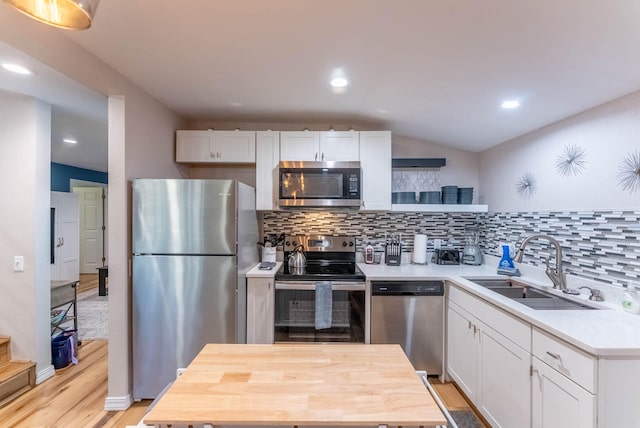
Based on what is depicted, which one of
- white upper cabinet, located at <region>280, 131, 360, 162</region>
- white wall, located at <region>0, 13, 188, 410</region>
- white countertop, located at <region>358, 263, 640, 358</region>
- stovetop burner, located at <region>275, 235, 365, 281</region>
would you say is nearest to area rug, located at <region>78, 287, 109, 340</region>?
white wall, located at <region>0, 13, 188, 410</region>

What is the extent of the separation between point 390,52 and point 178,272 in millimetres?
2104

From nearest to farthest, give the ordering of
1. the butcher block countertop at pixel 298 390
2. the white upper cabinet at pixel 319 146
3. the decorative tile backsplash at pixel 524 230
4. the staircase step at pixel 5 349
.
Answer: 1. the butcher block countertop at pixel 298 390
2. the decorative tile backsplash at pixel 524 230
3. the staircase step at pixel 5 349
4. the white upper cabinet at pixel 319 146

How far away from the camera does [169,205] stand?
2.30 meters

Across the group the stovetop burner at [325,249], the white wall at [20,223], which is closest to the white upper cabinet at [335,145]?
the stovetop burner at [325,249]

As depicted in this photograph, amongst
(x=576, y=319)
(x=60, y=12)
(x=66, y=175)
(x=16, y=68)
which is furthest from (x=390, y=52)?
(x=66, y=175)

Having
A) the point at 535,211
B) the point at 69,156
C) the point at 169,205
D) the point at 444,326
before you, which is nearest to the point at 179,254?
the point at 169,205

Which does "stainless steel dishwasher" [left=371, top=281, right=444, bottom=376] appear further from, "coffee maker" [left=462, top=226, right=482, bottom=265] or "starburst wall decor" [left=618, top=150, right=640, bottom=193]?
"starburst wall decor" [left=618, top=150, right=640, bottom=193]

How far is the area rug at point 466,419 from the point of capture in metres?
2.11

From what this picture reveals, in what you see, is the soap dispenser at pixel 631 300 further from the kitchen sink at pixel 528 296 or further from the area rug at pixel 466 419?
the area rug at pixel 466 419

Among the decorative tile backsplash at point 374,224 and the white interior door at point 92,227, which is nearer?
the decorative tile backsplash at point 374,224

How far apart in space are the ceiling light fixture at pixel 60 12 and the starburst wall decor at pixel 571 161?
2.74 metres

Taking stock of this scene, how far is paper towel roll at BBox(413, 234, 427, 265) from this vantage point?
3137mm

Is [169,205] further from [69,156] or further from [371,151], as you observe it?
[69,156]

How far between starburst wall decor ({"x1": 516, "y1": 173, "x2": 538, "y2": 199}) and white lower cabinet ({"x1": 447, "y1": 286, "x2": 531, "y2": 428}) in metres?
1.05
